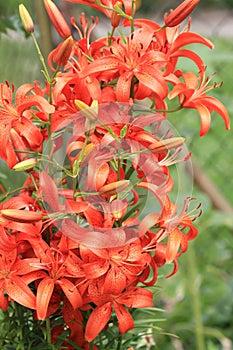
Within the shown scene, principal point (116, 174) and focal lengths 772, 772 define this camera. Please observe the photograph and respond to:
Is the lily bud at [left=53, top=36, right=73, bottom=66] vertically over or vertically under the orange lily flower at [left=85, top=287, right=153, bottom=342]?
over

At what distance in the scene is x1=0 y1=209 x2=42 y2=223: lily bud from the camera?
676 mm

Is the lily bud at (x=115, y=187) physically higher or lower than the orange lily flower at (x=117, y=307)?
higher

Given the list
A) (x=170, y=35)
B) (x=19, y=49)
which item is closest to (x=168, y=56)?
(x=170, y=35)

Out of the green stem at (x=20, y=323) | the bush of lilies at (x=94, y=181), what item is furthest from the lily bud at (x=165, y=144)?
the green stem at (x=20, y=323)

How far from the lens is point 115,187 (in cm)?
65

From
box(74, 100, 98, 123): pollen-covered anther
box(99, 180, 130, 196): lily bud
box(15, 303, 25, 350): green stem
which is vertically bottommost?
box(15, 303, 25, 350): green stem

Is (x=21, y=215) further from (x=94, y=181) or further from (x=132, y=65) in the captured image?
(x=132, y=65)

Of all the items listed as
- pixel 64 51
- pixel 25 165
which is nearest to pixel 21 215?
pixel 25 165

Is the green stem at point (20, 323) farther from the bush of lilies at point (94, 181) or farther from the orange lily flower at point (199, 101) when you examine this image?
the orange lily flower at point (199, 101)

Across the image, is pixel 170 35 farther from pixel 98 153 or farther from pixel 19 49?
pixel 19 49

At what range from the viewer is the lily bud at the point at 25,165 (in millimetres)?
684

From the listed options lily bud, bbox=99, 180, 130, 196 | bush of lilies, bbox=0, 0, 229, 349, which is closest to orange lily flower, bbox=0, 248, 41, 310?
bush of lilies, bbox=0, 0, 229, 349

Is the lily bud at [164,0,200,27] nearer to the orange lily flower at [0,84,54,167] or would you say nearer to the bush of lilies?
the bush of lilies

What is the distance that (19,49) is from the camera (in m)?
1.28
